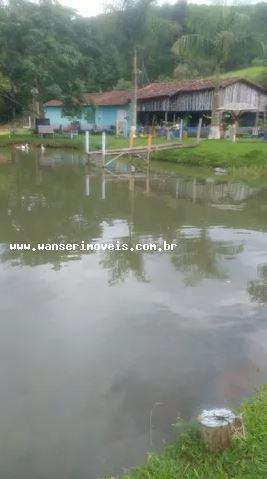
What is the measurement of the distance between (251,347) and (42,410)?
8.29ft

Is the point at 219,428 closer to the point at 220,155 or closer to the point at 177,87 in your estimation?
the point at 220,155

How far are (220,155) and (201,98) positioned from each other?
43.5ft

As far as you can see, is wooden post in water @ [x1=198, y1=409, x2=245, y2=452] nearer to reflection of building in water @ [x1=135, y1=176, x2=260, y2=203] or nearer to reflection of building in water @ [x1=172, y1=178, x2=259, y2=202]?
reflection of building in water @ [x1=135, y1=176, x2=260, y2=203]

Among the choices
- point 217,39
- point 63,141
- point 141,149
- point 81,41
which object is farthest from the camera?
point 81,41

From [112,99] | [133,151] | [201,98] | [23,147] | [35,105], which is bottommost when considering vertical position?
[23,147]

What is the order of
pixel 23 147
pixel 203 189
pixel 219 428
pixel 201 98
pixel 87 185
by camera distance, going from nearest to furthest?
1. pixel 219 428
2. pixel 203 189
3. pixel 87 185
4. pixel 23 147
5. pixel 201 98

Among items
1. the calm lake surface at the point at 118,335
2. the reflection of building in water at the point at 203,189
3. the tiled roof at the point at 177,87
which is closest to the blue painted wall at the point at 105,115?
the tiled roof at the point at 177,87

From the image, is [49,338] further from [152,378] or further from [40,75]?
[40,75]

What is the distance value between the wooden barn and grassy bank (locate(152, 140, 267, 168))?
344 inches

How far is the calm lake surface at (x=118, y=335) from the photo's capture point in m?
4.35

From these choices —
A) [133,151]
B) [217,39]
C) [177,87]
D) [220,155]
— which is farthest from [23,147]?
[220,155]

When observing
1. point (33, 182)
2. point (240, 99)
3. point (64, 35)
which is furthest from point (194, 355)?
point (64, 35)

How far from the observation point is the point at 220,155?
23.5m

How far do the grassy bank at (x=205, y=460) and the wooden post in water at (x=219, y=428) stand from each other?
59 mm
